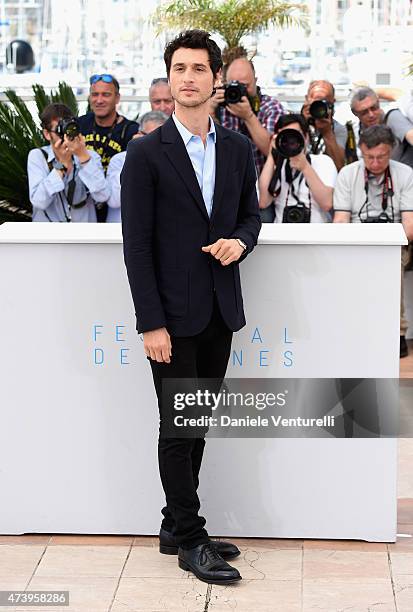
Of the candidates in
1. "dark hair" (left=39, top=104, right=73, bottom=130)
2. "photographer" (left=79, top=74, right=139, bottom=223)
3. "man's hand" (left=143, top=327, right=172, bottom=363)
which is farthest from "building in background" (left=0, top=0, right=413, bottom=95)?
Answer: "man's hand" (left=143, top=327, right=172, bottom=363)

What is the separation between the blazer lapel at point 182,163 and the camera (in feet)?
11.9

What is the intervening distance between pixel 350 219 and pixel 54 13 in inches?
188

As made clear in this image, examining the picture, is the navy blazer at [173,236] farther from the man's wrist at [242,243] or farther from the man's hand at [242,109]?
the man's hand at [242,109]

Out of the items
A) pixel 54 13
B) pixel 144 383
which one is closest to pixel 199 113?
pixel 144 383

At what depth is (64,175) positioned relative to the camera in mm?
6301

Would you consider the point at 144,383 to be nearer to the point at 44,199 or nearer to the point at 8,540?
the point at 8,540

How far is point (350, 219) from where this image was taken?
655 centimetres

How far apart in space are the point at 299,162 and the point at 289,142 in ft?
0.49

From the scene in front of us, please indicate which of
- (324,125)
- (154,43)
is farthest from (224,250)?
(154,43)

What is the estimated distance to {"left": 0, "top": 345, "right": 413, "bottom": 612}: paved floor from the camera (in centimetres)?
356

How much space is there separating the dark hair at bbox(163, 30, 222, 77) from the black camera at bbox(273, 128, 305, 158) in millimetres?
2494

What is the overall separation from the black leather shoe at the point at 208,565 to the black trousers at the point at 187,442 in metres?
0.03

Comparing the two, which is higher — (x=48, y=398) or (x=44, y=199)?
(x=44, y=199)

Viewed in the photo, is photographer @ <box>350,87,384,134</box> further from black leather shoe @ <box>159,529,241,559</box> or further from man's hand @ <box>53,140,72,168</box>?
black leather shoe @ <box>159,529,241,559</box>
